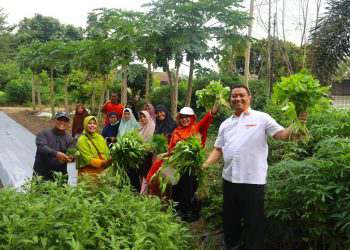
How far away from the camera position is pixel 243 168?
377 centimetres

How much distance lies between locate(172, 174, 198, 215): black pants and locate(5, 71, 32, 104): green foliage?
31.6m

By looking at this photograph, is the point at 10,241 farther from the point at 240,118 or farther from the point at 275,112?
the point at 275,112

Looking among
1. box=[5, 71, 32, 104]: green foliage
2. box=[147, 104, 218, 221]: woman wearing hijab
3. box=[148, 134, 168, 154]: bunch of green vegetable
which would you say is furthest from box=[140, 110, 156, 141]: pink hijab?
box=[5, 71, 32, 104]: green foliage

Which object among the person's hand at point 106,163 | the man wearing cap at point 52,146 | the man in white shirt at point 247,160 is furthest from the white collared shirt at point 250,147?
the man wearing cap at point 52,146

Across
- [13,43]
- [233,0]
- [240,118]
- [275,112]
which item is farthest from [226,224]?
[13,43]

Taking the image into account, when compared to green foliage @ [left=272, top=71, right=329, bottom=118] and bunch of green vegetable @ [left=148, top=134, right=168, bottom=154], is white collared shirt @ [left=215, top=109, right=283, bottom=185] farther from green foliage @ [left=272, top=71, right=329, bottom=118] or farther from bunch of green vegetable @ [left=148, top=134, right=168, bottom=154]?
bunch of green vegetable @ [left=148, top=134, right=168, bottom=154]

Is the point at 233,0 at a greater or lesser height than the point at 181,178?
greater

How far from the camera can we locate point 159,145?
5.48m

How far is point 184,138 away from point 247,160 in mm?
1399

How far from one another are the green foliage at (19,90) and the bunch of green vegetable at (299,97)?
33.6 m

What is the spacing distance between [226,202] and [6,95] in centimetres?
3458

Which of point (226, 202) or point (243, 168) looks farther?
point (226, 202)

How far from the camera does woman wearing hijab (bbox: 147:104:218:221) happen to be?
5176 mm

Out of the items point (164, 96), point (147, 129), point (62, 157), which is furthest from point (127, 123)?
point (164, 96)
